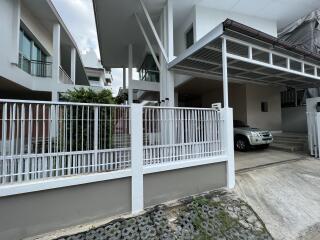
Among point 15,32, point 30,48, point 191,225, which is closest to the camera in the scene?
point 191,225

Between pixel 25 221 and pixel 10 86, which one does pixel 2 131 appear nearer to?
pixel 25 221

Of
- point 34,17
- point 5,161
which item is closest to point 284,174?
point 5,161

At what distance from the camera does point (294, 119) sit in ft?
36.5

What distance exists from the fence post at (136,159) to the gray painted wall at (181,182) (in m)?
0.15

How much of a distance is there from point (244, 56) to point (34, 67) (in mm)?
9327

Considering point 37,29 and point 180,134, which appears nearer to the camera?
point 180,134

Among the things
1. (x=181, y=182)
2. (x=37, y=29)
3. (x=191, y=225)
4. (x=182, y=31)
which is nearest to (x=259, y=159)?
(x=181, y=182)

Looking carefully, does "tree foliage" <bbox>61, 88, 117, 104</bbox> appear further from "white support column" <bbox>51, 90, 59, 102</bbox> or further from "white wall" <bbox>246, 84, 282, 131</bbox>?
"white wall" <bbox>246, 84, 282, 131</bbox>

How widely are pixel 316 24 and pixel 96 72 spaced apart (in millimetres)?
25281

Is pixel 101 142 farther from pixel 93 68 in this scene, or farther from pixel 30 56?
pixel 93 68

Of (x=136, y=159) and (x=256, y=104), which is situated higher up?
(x=256, y=104)

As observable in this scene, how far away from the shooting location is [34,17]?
28.2ft

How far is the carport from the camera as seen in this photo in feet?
15.0

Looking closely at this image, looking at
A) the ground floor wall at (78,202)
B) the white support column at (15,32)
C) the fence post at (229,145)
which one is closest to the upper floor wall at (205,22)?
the fence post at (229,145)
